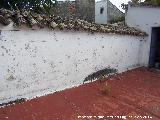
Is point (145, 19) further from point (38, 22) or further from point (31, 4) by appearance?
point (38, 22)

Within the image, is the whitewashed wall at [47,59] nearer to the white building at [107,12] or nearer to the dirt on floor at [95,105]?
the dirt on floor at [95,105]

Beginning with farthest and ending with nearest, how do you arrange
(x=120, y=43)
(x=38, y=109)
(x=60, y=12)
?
(x=60, y=12)
(x=120, y=43)
(x=38, y=109)

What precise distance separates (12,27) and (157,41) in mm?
8976

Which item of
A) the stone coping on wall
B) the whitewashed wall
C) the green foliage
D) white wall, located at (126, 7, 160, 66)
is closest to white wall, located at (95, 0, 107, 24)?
the green foliage

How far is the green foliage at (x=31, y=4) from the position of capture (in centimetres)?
1245

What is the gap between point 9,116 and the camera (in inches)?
235

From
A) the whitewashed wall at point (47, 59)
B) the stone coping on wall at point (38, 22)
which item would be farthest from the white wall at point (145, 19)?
the stone coping on wall at point (38, 22)

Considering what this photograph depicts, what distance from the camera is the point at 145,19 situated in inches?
486

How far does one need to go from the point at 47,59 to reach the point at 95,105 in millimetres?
2065

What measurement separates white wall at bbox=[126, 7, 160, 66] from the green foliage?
15.7ft

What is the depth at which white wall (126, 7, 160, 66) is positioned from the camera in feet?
39.3

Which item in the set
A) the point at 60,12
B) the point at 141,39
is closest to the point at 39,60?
the point at 141,39

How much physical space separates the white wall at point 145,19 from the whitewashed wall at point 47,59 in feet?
9.19

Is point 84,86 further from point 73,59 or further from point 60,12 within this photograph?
point 60,12
